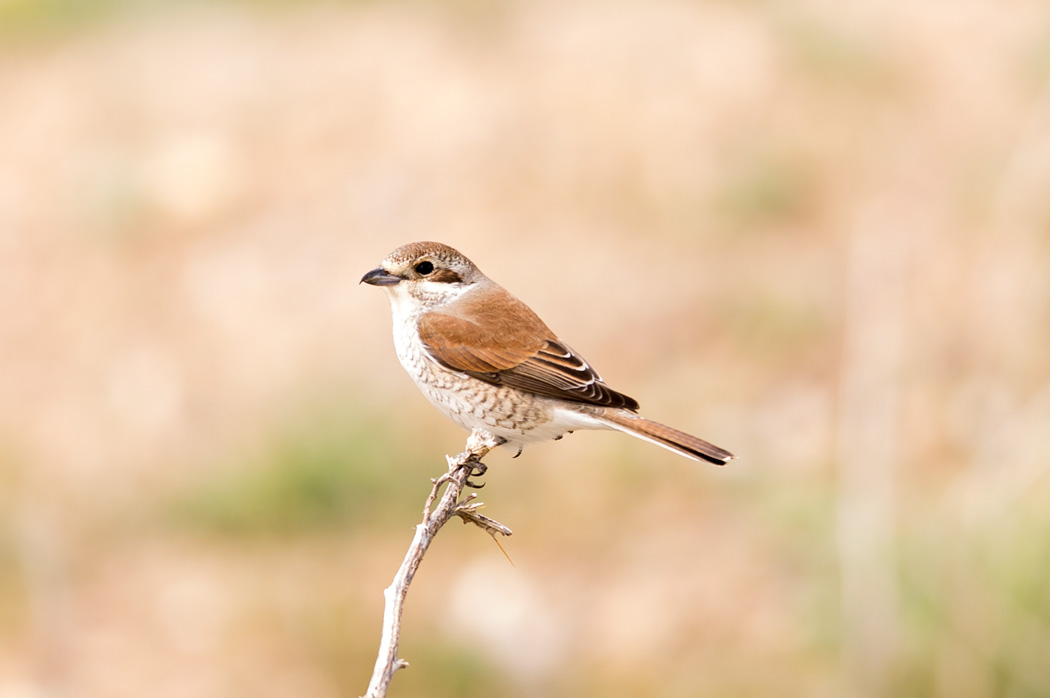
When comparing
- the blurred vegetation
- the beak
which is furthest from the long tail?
the blurred vegetation

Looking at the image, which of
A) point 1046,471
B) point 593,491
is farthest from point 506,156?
point 1046,471

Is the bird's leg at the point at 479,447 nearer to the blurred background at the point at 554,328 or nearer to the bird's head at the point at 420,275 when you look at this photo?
the bird's head at the point at 420,275

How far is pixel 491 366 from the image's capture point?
414 cm

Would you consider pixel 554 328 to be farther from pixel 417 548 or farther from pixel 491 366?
pixel 417 548

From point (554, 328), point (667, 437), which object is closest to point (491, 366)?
point (667, 437)

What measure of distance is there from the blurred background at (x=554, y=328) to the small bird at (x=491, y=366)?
4.91 ft

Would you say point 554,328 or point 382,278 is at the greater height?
point 554,328

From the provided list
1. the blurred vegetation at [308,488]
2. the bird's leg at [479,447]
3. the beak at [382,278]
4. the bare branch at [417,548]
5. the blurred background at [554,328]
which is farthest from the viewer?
the blurred vegetation at [308,488]

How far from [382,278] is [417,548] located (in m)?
1.79

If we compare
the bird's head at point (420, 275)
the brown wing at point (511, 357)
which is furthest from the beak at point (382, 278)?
the brown wing at point (511, 357)

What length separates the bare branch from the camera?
92.7 inches

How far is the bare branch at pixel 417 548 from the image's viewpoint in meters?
2.36

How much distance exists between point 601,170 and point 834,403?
10.3 feet

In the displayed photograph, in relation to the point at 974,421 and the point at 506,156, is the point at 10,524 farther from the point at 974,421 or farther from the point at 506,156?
the point at 974,421
